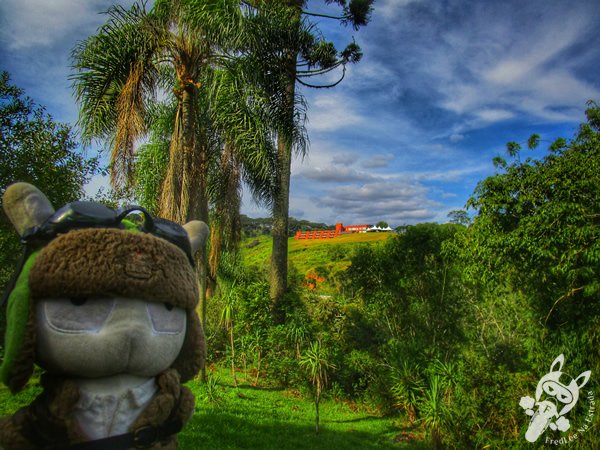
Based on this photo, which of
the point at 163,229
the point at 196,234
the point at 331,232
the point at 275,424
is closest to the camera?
the point at 163,229

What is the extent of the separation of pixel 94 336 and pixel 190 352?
73 cm

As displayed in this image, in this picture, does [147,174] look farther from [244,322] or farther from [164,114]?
[244,322]

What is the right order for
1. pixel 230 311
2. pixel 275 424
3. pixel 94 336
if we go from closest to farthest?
pixel 94 336 < pixel 275 424 < pixel 230 311

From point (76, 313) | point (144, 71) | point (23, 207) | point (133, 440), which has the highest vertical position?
point (144, 71)

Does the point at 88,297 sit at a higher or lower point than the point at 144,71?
lower

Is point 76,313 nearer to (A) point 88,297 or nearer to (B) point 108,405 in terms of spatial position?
(A) point 88,297

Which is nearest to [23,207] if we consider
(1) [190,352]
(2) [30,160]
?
(1) [190,352]

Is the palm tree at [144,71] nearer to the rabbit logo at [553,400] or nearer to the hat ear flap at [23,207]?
the hat ear flap at [23,207]

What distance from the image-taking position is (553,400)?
239 inches

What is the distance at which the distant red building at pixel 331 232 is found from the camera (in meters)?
58.9

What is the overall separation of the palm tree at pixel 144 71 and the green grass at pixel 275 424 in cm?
313

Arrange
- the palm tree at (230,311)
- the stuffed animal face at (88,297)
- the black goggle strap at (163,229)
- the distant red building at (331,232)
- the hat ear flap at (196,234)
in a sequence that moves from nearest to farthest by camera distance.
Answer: the stuffed animal face at (88,297) → the black goggle strap at (163,229) → the hat ear flap at (196,234) → the palm tree at (230,311) → the distant red building at (331,232)

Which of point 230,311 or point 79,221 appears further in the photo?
point 230,311

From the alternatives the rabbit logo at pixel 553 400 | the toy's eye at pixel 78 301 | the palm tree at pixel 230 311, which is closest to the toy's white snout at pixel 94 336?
the toy's eye at pixel 78 301
